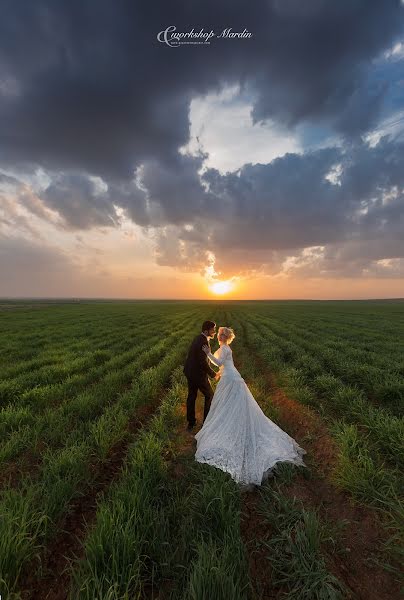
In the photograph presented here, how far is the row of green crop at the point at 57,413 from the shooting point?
584cm

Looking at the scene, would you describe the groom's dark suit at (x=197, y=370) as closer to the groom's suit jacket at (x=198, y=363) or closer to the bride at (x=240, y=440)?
the groom's suit jacket at (x=198, y=363)

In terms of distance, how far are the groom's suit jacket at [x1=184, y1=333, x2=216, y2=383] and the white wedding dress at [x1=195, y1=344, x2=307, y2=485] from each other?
2.49 ft

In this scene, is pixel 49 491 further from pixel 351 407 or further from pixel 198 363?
pixel 351 407

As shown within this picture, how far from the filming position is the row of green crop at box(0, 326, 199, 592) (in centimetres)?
306

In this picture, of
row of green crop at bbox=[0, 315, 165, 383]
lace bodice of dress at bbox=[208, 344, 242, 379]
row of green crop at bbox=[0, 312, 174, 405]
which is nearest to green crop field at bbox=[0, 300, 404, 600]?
row of green crop at bbox=[0, 312, 174, 405]

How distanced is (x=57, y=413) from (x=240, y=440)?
4898 millimetres

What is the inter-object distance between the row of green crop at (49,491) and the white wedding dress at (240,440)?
202 cm

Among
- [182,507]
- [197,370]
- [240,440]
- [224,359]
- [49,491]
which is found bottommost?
[182,507]

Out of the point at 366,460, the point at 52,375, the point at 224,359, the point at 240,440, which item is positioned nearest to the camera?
the point at 366,460

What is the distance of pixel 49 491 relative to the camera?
4199 mm

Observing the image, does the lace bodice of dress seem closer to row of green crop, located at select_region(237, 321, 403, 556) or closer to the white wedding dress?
the white wedding dress

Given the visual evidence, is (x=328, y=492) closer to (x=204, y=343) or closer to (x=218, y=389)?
(x=218, y=389)

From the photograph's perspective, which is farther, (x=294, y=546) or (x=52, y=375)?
(x=52, y=375)

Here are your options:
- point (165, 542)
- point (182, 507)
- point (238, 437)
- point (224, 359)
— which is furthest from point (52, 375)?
point (165, 542)
